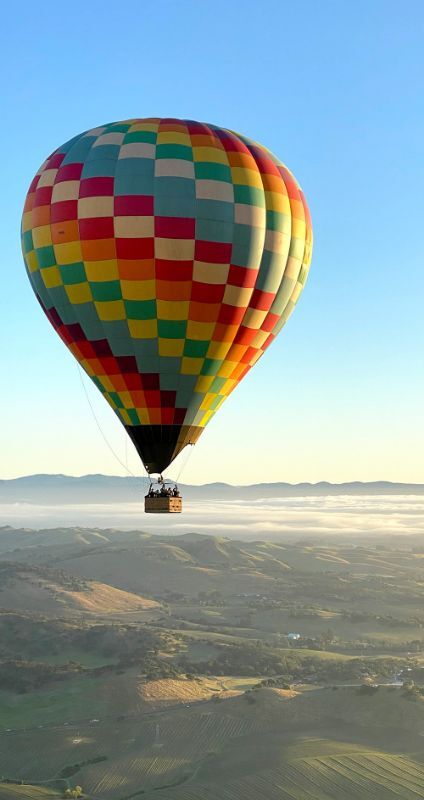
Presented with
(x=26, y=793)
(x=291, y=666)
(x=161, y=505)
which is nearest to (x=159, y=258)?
(x=161, y=505)

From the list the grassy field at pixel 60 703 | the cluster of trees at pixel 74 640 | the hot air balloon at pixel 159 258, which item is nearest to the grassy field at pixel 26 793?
the grassy field at pixel 60 703

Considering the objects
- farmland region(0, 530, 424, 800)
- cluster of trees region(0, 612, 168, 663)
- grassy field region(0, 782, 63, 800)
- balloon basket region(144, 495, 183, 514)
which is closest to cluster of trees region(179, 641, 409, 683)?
farmland region(0, 530, 424, 800)

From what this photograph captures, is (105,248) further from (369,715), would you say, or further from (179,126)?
(369,715)

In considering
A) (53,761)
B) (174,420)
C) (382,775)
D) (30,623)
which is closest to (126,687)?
(53,761)

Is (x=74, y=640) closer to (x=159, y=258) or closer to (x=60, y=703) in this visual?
(x=60, y=703)

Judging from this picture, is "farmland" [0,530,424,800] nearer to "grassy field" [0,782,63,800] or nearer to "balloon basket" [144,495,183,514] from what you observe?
"grassy field" [0,782,63,800]

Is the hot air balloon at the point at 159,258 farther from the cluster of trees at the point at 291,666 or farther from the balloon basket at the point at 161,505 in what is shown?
the cluster of trees at the point at 291,666
